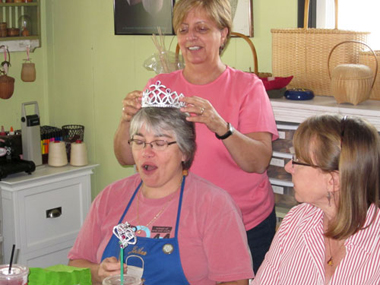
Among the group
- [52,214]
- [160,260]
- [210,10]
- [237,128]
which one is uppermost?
[210,10]

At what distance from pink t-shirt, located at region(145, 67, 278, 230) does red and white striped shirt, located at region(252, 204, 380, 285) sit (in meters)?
0.43

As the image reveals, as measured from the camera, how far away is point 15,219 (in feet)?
11.5

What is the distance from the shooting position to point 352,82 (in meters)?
2.46

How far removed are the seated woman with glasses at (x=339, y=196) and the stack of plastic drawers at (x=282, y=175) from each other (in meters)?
0.93

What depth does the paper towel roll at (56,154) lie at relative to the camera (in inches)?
150

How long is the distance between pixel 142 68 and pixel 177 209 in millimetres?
1851

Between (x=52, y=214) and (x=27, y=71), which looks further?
(x=27, y=71)

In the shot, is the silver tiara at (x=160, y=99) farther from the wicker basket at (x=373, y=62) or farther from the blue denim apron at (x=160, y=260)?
the wicker basket at (x=373, y=62)

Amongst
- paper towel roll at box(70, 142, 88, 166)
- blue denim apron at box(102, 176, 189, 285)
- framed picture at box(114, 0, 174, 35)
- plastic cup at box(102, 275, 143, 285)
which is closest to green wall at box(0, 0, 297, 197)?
framed picture at box(114, 0, 174, 35)

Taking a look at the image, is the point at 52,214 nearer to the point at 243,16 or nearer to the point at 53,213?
the point at 53,213

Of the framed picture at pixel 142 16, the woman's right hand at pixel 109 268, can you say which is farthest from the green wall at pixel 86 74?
the woman's right hand at pixel 109 268

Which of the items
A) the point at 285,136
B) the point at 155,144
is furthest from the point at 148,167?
the point at 285,136

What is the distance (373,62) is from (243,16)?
0.81 m

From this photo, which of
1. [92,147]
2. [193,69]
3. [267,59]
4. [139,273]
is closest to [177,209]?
[139,273]
